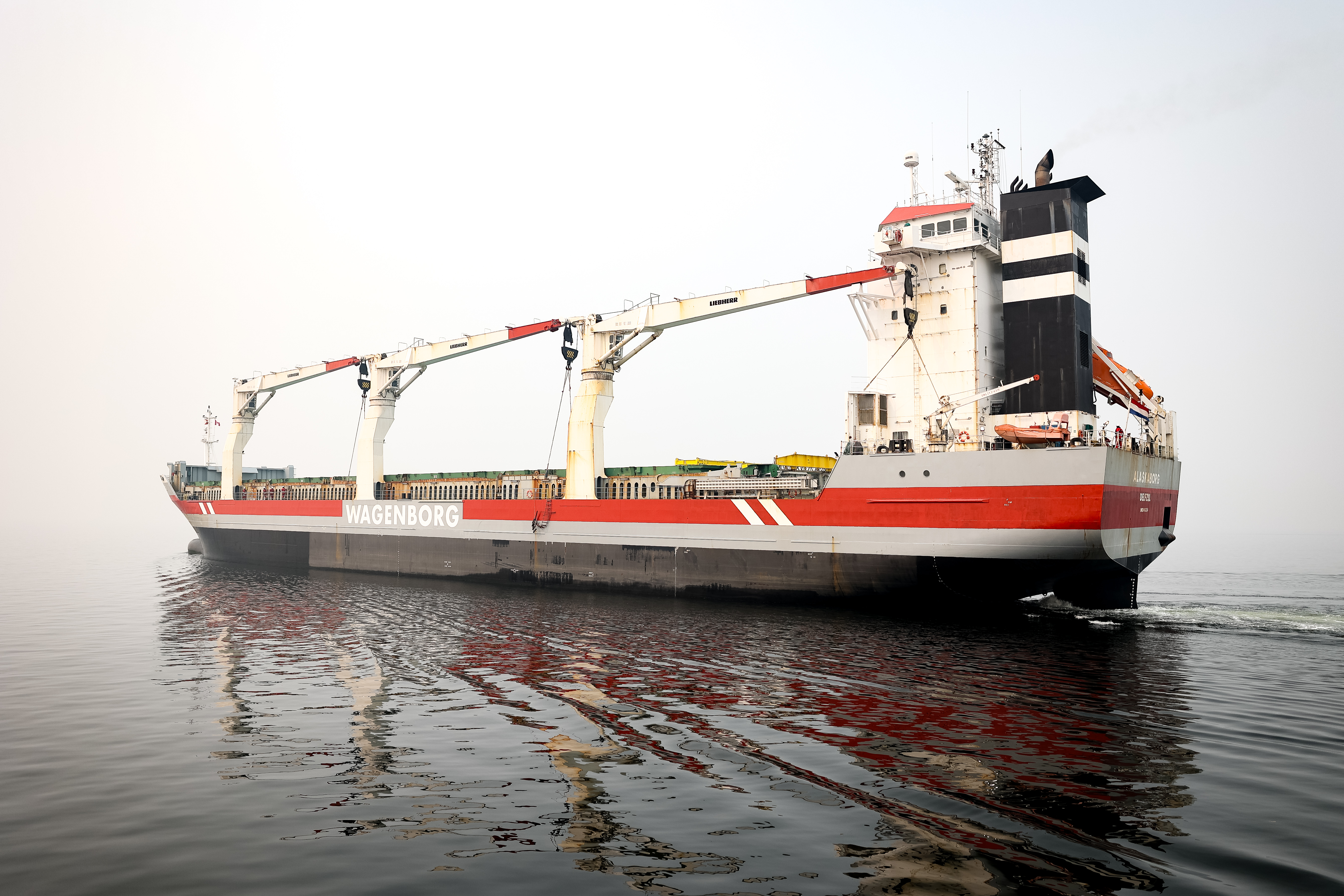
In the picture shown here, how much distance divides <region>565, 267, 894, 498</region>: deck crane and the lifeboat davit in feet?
34.0

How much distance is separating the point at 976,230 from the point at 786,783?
20175 millimetres

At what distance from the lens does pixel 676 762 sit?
8.62 metres

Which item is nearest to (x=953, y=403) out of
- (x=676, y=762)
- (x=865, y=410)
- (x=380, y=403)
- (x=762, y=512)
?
(x=865, y=410)

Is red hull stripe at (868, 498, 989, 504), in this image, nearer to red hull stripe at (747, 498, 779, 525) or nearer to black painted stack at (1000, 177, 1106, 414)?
red hull stripe at (747, 498, 779, 525)

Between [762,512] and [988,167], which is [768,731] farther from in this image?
[988,167]

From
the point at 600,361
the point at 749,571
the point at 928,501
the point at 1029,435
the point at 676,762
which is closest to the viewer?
the point at 676,762

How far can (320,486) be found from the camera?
41656 millimetres

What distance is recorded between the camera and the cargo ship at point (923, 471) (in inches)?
795

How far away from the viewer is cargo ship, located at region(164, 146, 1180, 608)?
20203 millimetres

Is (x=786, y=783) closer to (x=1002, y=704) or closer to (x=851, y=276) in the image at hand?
(x=1002, y=704)

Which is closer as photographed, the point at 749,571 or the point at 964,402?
the point at 964,402

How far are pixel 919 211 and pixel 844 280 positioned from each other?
10.4ft

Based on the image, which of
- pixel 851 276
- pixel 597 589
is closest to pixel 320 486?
pixel 597 589

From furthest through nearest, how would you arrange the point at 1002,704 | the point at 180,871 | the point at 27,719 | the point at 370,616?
the point at 370,616, the point at 1002,704, the point at 27,719, the point at 180,871
